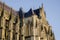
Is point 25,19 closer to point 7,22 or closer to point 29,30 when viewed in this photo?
point 29,30

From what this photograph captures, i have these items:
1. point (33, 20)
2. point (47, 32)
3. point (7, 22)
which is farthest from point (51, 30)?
point (7, 22)

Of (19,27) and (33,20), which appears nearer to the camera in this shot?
(19,27)

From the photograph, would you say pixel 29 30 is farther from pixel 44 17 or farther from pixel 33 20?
pixel 44 17

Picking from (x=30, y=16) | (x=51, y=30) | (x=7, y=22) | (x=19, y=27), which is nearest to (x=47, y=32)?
(x=51, y=30)

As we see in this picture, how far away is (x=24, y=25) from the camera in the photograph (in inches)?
1863

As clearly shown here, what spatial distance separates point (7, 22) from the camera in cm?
4169

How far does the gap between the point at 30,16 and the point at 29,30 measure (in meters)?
3.65

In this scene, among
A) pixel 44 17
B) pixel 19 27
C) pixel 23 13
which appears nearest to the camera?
pixel 19 27

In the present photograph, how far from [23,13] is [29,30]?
507 centimetres

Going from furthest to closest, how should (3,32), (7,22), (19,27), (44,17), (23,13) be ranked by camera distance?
1. (44,17)
2. (23,13)
3. (19,27)
4. (7,22)
5. (3,32)

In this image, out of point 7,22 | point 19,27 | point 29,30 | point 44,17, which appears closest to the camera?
point 7,22

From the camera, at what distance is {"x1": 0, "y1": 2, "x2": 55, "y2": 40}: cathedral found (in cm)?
4025

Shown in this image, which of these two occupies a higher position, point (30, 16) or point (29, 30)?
point (30, 16)

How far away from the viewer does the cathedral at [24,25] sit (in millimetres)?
40250
